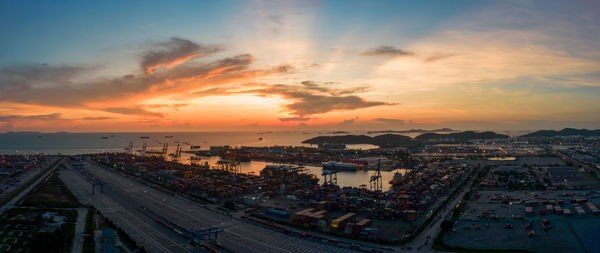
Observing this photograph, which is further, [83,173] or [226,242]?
[83,173]

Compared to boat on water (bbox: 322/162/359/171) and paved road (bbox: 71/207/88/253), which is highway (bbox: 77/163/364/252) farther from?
boat on water (bbox: 322/162/359/171)

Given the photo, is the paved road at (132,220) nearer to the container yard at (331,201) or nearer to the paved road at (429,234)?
the container yard at (331,201)

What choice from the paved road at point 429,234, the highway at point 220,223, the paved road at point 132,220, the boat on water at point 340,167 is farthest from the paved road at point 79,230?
the boat on water at point 340,167

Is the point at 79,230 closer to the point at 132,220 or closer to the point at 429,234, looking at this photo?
the point at 132,220

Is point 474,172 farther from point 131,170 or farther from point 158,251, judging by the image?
point 131,170

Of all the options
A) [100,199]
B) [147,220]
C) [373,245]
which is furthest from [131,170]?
[373,245]

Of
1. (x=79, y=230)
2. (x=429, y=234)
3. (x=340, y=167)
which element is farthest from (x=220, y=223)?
(x=340, y=167)
